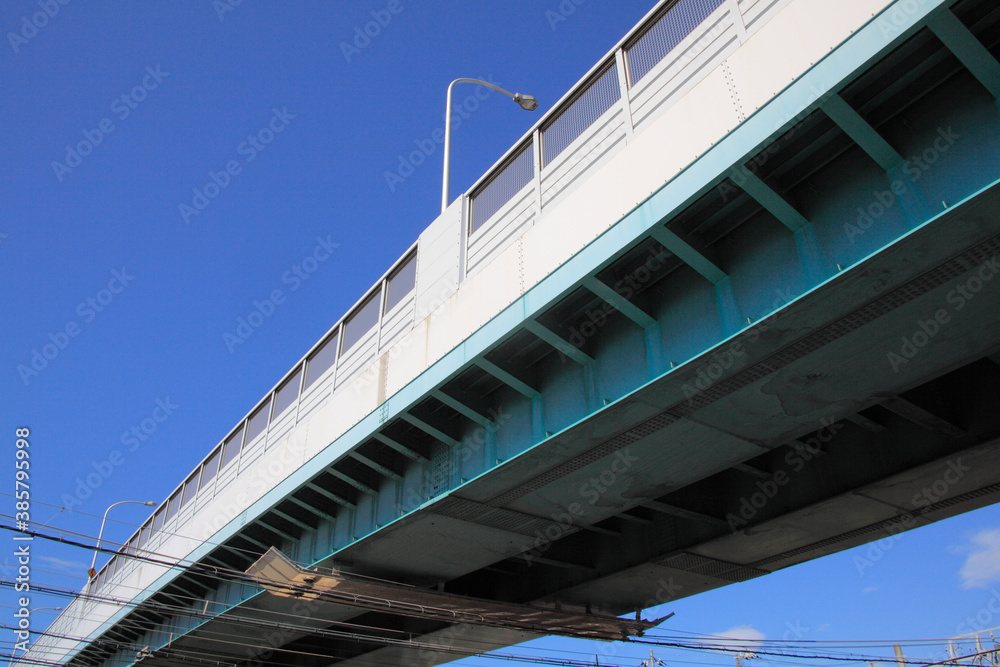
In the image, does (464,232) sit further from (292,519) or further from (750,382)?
(292,519)

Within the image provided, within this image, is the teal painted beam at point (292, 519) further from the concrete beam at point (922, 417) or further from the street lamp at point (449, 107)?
the concrete beam at point (922, 417)

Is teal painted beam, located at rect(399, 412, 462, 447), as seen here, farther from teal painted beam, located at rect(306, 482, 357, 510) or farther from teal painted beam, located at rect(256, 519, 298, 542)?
teal painted beam, located at rect(256, 519, 298, 542)

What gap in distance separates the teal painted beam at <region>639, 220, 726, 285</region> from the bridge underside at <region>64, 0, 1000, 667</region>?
25 mm

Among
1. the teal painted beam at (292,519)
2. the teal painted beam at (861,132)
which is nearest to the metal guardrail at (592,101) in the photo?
the teal painted beam at (861,132)

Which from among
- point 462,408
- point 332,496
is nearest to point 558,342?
point 462,408

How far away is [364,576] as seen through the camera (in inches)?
555

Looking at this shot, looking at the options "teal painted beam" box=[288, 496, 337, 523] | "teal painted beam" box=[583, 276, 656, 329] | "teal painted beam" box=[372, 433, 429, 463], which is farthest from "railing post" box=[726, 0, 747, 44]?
"teal painted beam" box=[288, 496, 337, 523]

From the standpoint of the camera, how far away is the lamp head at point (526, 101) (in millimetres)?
18770

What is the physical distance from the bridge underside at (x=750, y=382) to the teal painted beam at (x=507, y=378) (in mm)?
41

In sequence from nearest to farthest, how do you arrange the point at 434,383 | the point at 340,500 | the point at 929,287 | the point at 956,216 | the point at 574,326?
the point at 956,216, the point at 929,287, the point at 574,326, the point at 434,383, the point at 340,500

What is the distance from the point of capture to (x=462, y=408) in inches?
439

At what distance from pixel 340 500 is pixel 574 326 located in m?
6.92

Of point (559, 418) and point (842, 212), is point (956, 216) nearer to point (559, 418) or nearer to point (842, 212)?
point (842, 212)

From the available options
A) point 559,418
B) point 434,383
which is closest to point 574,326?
point 559,418
